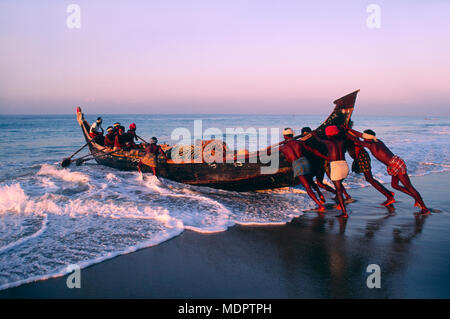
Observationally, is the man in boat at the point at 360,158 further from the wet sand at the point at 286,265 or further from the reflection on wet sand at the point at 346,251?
the wet sand at the point at 286,265

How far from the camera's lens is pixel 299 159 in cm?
652

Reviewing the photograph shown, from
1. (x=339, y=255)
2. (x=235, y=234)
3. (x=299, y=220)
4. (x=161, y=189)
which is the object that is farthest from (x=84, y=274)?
(x=161, y=189)

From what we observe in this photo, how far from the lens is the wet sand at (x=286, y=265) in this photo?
10.9 ft

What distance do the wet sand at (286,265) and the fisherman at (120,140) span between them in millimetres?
6443

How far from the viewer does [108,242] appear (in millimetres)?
4723

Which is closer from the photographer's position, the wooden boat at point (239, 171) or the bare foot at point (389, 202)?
the bare foot at point (389, 202)

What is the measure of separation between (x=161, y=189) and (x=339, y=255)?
207 inches

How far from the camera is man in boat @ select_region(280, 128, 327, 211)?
6.43 metres

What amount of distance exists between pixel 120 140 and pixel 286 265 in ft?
27.5

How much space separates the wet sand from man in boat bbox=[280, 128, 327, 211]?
901mm

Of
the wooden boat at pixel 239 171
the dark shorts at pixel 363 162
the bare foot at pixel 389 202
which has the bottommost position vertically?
the bare foot at pixel 389 202

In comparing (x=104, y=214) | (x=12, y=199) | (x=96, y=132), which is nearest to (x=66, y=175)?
(x=96, y=132)

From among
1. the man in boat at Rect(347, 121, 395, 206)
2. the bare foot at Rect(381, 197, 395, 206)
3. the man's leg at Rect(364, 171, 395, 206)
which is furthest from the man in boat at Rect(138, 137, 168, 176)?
the bare foot at Rect(381, 197, 395, 206)

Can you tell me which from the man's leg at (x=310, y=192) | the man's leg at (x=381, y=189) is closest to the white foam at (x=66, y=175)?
the man's leg at (x=310, y=192)
